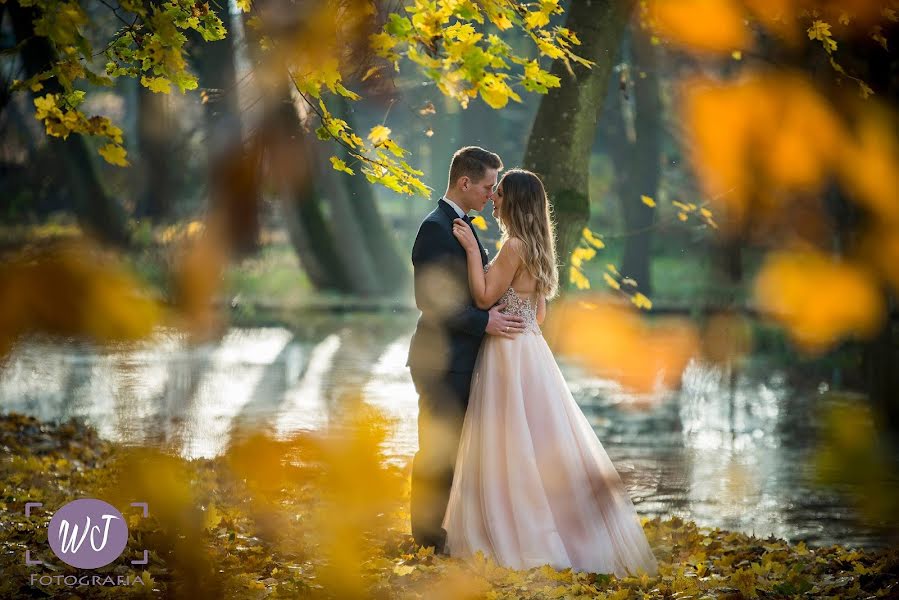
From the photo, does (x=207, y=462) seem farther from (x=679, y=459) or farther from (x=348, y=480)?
(x=679, y=459)

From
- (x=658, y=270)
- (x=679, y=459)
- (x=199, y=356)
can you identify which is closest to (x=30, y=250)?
(x=199, y=356)

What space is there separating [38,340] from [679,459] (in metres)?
11.7

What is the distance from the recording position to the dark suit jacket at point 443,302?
605 centimetres

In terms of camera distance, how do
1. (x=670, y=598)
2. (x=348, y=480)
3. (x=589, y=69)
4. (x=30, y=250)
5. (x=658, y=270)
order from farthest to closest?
(x=658, y=270) → (x=30, y=250) → (x=348, y=480) → (x=589, y=69) → (x=670, y=598)

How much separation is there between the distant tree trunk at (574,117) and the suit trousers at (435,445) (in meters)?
2.55

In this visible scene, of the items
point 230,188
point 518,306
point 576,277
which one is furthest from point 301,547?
point 230,188

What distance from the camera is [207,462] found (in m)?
9.12

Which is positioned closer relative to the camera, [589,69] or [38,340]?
[589,69]

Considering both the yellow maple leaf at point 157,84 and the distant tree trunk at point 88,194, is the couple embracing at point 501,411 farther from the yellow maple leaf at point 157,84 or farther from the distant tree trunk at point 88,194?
the distant tree trunk at point 88,194

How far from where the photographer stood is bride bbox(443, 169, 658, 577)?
595 cm

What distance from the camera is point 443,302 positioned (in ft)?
19.9

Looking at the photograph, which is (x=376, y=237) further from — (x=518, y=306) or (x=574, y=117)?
(x=518, y=306)
